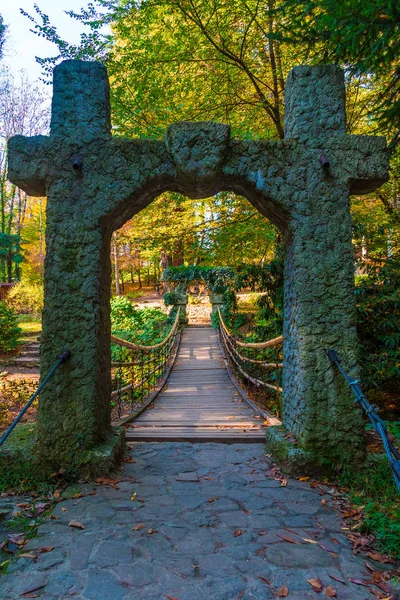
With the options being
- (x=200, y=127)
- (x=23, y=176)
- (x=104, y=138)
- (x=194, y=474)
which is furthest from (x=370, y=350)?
(x=23, y=176)

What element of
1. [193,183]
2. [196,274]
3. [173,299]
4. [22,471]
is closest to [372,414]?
[193,183]

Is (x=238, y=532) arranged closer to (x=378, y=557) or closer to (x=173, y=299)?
(x=378, y=557)

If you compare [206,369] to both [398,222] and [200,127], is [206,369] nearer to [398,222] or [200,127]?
[398,222]

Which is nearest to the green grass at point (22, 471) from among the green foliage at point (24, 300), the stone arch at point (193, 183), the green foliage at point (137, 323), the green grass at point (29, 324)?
the stone arch at point (193, 183)

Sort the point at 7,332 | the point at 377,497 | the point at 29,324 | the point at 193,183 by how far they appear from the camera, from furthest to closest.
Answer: the point at 29,324 → the point at 7,332 → the point at 193,183 → the point at 377,497

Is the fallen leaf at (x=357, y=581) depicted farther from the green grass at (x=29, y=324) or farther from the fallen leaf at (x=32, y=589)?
the green grass at (x=29, y=324)

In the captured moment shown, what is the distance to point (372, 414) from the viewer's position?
8.36ft

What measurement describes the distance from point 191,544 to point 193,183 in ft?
9.04

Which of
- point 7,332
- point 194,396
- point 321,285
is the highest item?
point 321,285

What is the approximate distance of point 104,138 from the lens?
3293 mm

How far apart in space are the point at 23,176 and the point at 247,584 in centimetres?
336

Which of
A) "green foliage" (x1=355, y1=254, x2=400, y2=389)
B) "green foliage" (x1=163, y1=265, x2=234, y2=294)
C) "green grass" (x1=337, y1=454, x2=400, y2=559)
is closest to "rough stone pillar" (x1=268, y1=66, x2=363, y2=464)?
"green grass" (x1=337, y1=454, x2=400, y2=559)

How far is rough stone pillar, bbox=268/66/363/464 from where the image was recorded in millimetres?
3121

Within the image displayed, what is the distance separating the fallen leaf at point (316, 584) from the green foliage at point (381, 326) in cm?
321
